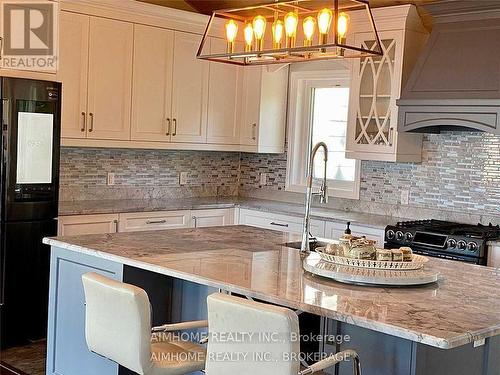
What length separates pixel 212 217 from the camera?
5.94m

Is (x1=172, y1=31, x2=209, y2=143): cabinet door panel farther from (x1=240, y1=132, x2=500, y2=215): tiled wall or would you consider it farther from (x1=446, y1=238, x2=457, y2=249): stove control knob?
(x1=446, y1=238, x2=457, y2=249): stove control knob

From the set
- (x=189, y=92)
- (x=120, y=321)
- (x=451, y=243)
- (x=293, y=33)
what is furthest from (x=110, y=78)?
(x=120, y=321)

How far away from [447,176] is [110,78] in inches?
106

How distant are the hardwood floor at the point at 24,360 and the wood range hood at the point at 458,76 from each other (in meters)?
2.93

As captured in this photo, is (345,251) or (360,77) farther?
(360,77)

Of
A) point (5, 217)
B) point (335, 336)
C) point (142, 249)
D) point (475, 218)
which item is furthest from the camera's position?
point (475, 218)

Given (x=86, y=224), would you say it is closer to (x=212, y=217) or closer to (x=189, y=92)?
(x=212, y=217)

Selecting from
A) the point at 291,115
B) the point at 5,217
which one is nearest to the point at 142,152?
the point at 291,115

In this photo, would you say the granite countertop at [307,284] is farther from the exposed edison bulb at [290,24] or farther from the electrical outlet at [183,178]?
the electrical outlet at [183,178]

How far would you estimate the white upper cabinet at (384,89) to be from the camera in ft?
17.1

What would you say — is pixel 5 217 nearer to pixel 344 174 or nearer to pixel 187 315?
pixel 187 315

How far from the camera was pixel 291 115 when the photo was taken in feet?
21.0

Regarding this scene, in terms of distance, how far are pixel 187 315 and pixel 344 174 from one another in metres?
2.97

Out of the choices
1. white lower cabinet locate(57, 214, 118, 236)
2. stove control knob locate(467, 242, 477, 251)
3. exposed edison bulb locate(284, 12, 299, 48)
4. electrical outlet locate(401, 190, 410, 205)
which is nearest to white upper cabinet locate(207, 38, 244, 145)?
white lower cabinet locate(57, 214, 118, 236)
